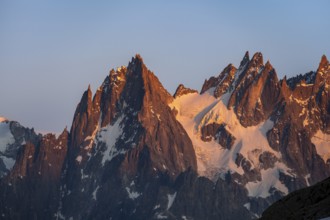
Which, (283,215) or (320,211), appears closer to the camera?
(320,211)

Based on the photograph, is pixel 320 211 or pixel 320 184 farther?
pixel 320 184

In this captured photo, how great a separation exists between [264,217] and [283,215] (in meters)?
2.48

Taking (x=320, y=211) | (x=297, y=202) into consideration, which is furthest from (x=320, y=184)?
(x=320, y=211)

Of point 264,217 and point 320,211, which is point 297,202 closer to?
point 264,217

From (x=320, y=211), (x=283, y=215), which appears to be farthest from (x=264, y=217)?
(x=320, y=211)

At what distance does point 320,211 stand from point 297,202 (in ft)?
31.0

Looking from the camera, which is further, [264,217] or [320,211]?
[264,217]

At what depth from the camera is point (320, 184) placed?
102m

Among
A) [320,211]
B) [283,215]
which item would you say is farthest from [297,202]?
[320,211]

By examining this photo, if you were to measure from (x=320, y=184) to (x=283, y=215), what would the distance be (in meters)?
4.58

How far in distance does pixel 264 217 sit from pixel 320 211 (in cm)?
1043

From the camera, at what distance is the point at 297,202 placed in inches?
4011

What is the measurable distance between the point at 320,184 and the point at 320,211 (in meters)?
10.2

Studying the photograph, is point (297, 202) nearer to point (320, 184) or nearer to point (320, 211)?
point (320, 184)
